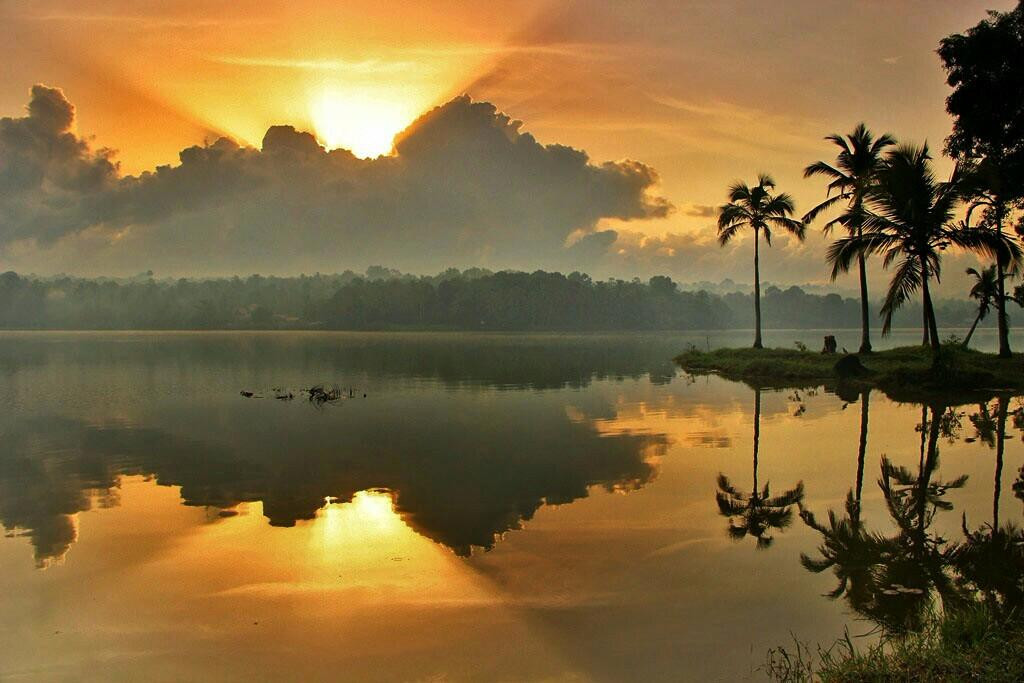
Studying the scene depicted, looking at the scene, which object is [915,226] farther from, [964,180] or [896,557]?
[896,557]

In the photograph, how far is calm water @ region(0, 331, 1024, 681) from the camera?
8.69m

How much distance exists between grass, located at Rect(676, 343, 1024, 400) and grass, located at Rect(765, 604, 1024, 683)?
27.2 metres

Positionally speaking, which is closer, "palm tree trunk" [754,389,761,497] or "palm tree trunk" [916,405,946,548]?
"palm tree trunk" [916,405,946,548]

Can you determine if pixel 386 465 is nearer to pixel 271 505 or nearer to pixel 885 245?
pixel 271 505

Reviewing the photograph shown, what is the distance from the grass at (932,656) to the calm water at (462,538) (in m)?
0.44

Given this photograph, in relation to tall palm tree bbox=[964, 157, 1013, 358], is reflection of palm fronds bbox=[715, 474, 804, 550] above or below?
below

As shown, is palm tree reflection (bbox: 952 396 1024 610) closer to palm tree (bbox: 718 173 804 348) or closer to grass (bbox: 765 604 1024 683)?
grass (bbox: 765 604 1024 683)

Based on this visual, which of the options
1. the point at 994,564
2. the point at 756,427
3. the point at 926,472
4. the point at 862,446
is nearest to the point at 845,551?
the point at 994,564

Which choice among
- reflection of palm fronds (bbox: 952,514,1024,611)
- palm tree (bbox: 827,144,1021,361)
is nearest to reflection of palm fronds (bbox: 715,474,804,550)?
reflection of palm fronds (bbox: 952,514,1024,611)

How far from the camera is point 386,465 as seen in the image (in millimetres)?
20000

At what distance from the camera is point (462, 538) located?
1309 cm

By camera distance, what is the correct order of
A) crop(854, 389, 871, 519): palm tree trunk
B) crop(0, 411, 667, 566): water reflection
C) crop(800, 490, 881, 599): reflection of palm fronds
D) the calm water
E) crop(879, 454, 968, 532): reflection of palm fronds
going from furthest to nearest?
crop(854, 389, 871, 519): palm tree trunk → crop(0, 411, 667, 566): water reflection → crop(879, 454, 968, 532): reflection of palm fronds → crop(800, 490, 881, 599): reflection of palm fronds → the calm water

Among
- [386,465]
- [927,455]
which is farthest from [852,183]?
[386,465]

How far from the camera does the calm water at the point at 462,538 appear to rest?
8.69 metres
